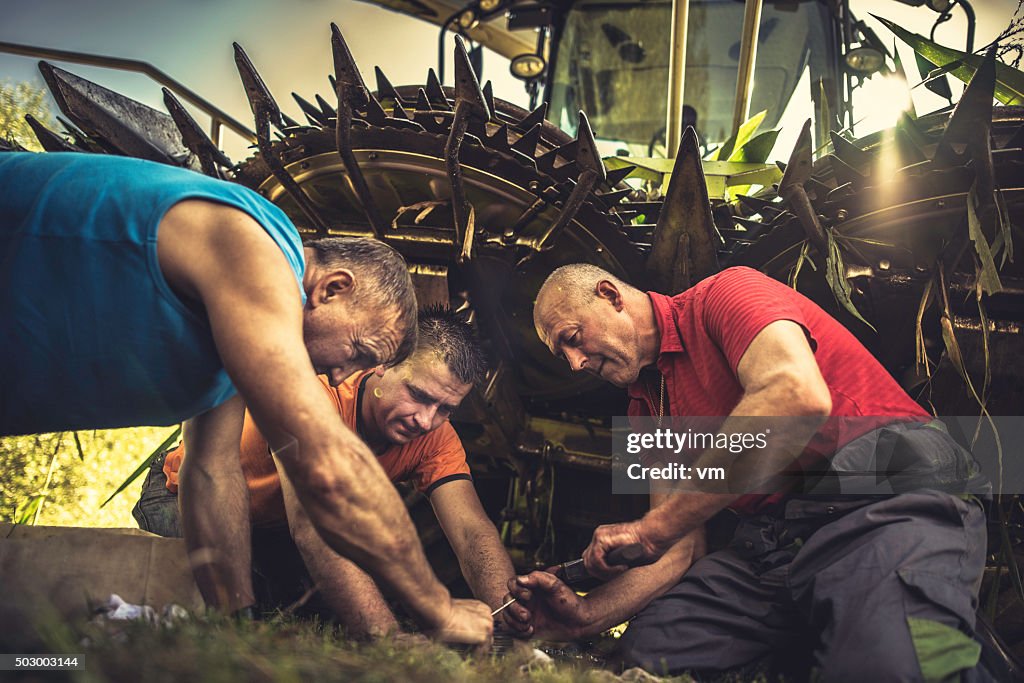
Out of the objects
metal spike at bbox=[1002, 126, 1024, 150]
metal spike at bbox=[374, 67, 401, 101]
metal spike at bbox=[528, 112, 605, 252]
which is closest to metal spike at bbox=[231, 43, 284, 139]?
metal spike at bbox=[374, 67, 401, 101]

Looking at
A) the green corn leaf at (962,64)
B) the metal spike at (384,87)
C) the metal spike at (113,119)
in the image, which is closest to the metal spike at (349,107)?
the metal spike at (384,87)

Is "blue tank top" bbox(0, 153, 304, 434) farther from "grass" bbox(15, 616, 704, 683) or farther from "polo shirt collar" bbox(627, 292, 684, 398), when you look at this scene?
"polo shirt collar" bbox(627, 292, 684, 398)

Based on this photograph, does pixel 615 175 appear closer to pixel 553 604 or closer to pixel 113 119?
pixel 553 604

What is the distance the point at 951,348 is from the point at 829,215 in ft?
1.39

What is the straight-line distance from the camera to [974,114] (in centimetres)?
159

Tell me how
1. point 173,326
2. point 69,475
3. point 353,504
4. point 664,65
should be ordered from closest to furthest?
point 353,504
point 173,326
point 69,475
point 664,65

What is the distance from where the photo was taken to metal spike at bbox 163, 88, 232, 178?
6.31 ft

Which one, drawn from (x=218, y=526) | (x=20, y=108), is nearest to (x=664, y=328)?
(x=218, y=526)

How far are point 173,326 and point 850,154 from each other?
1.51m

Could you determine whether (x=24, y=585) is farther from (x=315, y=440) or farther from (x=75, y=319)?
(x=315, y=440)

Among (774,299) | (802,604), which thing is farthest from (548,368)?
(802,604)

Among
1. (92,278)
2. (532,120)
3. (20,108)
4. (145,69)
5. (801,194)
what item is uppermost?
(145,69)

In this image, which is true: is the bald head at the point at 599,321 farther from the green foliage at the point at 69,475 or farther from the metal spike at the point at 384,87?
the green foliage at the point at 69,475

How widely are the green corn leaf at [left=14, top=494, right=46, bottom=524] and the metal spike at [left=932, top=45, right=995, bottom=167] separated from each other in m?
2.83
